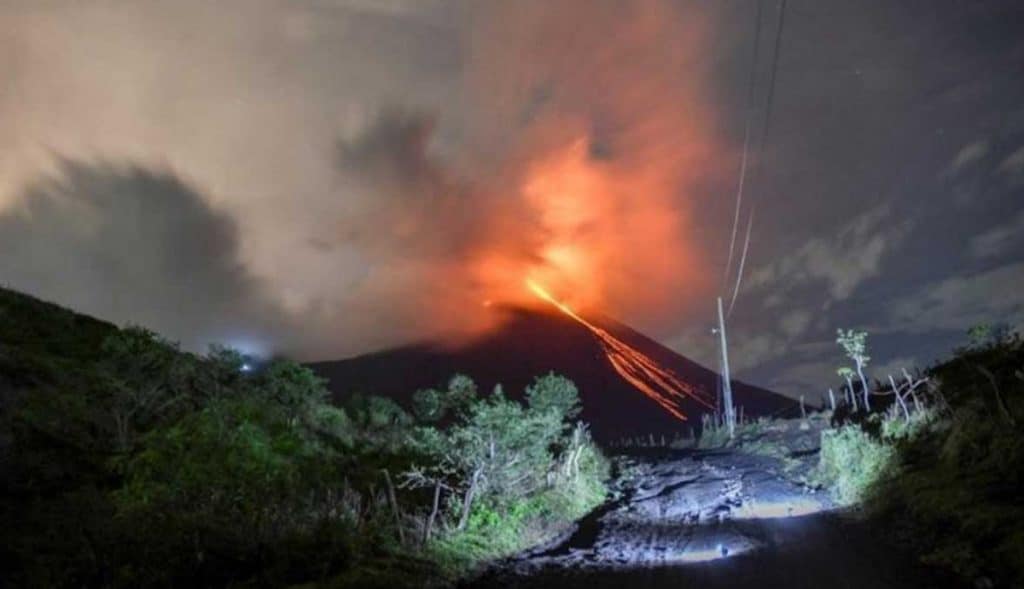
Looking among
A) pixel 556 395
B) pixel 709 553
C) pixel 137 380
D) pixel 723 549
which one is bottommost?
pixel 709 553

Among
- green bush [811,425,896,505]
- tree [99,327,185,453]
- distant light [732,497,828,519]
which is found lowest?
distant light [732,497,828,519]

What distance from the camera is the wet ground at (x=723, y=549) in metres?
12.6

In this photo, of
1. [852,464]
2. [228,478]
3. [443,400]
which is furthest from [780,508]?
[443,400]

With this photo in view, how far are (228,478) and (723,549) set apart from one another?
15.3 m

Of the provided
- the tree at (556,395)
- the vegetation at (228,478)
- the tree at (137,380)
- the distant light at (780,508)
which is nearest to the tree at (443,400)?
the tree at (556,395)

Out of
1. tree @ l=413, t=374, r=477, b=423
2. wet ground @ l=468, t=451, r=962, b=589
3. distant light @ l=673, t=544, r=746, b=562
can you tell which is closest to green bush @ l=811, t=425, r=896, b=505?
wet ground @ l=468, t=451, r=962, b=589

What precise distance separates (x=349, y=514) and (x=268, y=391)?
2478cm

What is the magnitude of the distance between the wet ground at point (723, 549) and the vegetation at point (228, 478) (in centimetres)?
149

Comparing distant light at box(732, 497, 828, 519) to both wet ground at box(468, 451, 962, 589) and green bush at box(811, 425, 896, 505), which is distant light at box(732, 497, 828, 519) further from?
green bush at box(811, 425, 896, 505)

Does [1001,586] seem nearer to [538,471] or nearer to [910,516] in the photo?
[910,516]

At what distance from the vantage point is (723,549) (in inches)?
607

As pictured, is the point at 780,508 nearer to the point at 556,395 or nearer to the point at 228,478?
the point at 228,478

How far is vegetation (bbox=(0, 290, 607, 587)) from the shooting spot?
12.2 meters

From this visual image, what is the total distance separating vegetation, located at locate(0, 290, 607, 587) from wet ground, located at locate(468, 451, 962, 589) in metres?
1.49
